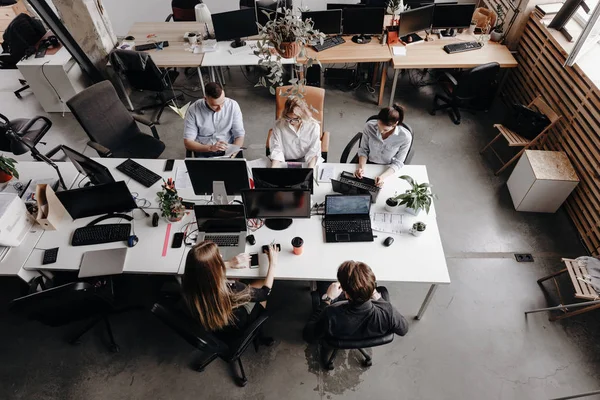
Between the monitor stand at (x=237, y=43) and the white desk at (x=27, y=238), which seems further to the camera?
the monitor stand at (x=237, y=43)

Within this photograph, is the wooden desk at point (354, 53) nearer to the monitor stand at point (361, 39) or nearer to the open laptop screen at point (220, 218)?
the monitor stand at point (361, 39)

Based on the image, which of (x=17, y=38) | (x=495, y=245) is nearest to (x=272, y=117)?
(x=495, y=245)

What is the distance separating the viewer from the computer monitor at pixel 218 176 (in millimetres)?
2783

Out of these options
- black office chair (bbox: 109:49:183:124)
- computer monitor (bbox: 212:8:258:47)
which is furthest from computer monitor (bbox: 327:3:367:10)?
black office chair (bbox: 109:49:183:124)

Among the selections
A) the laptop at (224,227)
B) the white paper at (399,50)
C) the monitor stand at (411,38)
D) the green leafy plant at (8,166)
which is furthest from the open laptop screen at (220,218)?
the monitor stand at (411,38)

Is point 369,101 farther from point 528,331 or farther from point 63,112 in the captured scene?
point 63,112

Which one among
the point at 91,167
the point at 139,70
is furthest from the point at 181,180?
the point at 139,70

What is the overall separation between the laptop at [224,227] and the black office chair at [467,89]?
11.7ft

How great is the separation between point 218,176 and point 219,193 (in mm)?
143

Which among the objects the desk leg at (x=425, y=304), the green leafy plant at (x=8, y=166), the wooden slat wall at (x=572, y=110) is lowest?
the desk leg at (x=425, y=304)

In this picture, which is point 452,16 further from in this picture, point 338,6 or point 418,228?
point 418,228

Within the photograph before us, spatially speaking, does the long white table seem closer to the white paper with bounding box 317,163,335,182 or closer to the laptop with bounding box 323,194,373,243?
the laptop with bounding box 323,194,373,243

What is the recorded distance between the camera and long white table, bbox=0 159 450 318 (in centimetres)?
273

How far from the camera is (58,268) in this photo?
9.11ft
